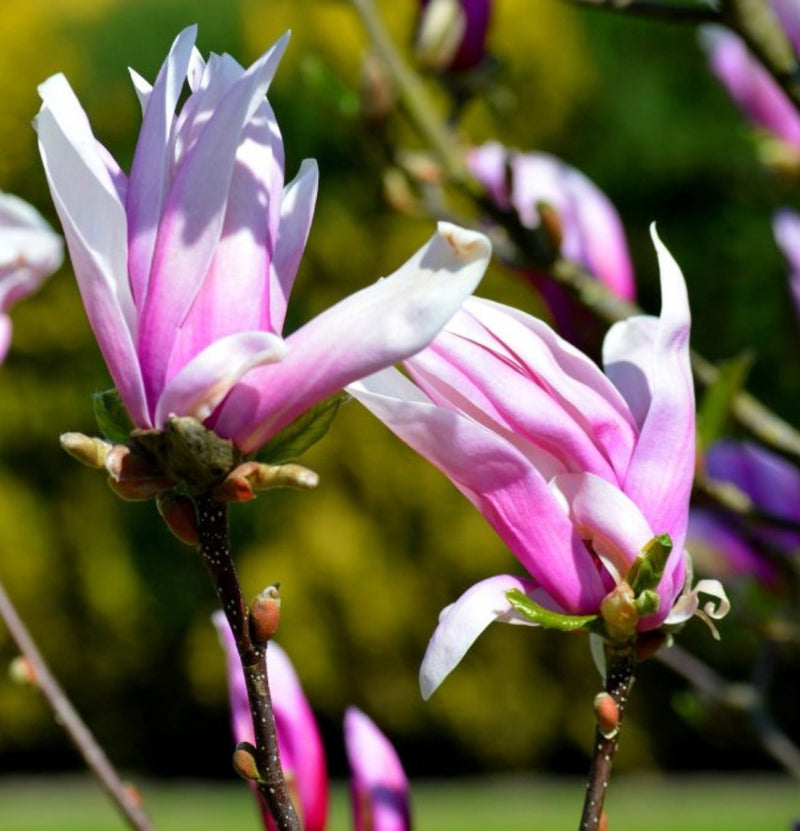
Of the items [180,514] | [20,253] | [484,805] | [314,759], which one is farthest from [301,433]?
[484,805]

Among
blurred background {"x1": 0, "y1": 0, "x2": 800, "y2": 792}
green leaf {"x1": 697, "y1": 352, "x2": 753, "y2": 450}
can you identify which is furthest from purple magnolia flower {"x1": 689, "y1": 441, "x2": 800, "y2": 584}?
blurred background {"x1": 0, "y1": 0, "x2": 800, "y2": 792}

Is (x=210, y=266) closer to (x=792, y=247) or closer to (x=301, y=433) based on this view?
(x=301, y=433)

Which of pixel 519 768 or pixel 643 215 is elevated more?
pixel 643 215

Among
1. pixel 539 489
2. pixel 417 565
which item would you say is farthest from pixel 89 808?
pixel 539 489

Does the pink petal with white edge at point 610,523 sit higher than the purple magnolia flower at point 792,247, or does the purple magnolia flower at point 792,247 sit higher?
the pink petal with white edge at point 610,523

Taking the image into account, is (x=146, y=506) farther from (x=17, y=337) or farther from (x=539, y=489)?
(x=539, y=489)

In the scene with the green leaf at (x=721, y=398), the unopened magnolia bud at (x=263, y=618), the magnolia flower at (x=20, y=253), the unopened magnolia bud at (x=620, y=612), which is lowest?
the green leaf at (x=721, y=398)

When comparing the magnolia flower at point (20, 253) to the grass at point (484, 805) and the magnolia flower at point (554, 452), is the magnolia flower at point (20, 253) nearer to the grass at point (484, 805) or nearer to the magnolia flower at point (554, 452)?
the magnolia flower at point (554, 452)

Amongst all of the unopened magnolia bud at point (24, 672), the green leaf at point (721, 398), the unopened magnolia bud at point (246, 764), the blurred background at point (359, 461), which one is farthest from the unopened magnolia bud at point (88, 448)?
the blurred background at point (359, 461)
